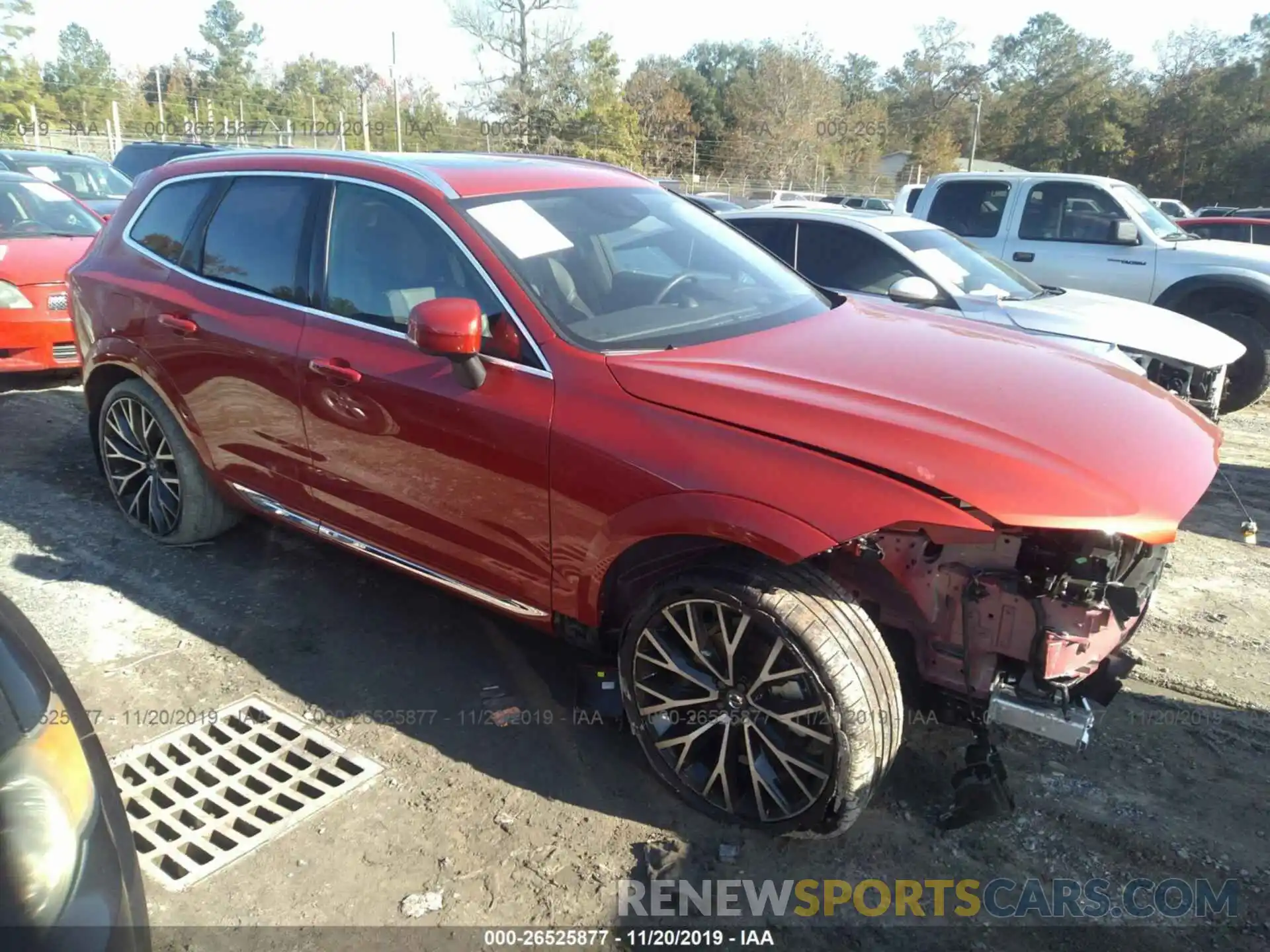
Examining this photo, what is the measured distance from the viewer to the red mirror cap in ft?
9.02

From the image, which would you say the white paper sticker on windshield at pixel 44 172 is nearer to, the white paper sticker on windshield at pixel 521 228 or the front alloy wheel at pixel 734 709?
the white paper sticker on windshield at pixel 521 228

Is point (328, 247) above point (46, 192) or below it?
below

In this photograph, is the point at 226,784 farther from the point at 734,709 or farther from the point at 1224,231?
the point at 1224,231

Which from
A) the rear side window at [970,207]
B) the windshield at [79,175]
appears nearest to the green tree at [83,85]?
the windshield at [79,175]

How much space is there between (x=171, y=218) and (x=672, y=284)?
251 centimetres

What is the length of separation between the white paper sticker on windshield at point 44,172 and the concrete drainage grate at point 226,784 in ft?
34.6

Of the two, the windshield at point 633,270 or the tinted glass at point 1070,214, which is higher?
the tinted glass at point 1070,214

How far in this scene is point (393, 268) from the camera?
3.32m

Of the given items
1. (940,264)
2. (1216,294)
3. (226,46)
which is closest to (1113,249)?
(1216,294)

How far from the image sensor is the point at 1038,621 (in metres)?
2.47

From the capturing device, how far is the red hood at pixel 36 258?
682 centimetres

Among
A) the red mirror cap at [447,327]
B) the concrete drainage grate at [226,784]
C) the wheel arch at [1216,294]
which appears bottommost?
the concrete drainage grate at [226,784]

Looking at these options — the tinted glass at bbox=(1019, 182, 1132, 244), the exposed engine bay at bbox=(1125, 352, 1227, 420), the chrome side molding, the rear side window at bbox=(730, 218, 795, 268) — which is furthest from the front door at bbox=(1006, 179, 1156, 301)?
the chrome side molding

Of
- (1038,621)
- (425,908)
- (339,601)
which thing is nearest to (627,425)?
(1038,621)
